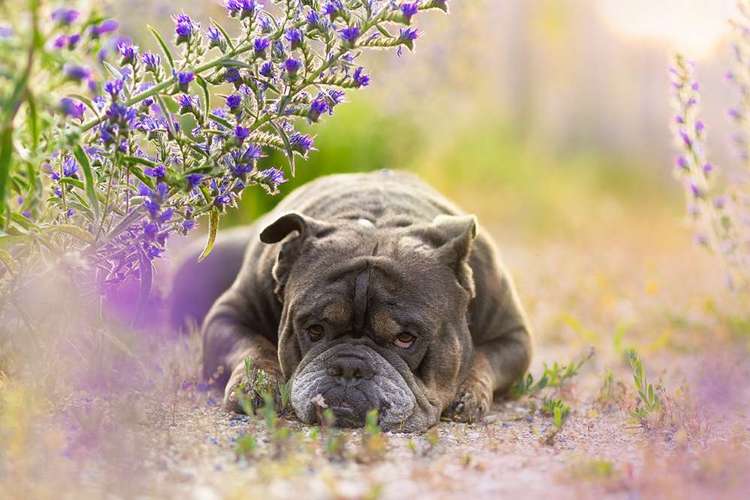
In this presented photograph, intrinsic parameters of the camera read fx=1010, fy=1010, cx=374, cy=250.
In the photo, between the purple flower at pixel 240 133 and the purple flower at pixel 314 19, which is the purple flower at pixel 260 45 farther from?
the purple flower at pixel 240 133

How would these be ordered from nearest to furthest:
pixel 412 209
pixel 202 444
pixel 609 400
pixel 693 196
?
pixel 202 444 → pixel 609 400 → pixel 412 209 → pixel 693 196

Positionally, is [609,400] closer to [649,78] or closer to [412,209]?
[412,209]

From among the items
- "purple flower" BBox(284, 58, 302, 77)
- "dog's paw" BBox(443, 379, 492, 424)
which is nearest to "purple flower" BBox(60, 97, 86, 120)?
"purple flower" BBox(284, 58, 302, 77)

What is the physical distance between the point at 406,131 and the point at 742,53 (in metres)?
5.15

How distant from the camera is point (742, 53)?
504 centimetres

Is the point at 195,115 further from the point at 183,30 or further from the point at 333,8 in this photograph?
the point at 333,8

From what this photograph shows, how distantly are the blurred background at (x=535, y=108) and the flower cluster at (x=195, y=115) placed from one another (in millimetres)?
2320

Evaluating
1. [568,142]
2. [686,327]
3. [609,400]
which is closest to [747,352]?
[686,327]

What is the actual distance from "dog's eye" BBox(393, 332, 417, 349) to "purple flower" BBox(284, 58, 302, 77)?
3.77 ft

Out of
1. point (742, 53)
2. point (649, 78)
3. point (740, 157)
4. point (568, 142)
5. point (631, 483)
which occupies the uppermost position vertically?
point (742, 53)

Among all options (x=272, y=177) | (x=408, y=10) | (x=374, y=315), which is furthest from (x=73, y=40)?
(x=374, y=315)

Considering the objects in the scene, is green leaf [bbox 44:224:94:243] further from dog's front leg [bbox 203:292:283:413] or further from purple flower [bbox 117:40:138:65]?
dog's front leg [bbox 203:292:283:413]

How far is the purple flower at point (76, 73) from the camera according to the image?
2797 mm

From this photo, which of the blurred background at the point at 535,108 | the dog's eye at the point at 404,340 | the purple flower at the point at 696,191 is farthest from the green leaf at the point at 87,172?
the purple flower at the point at 696,191
